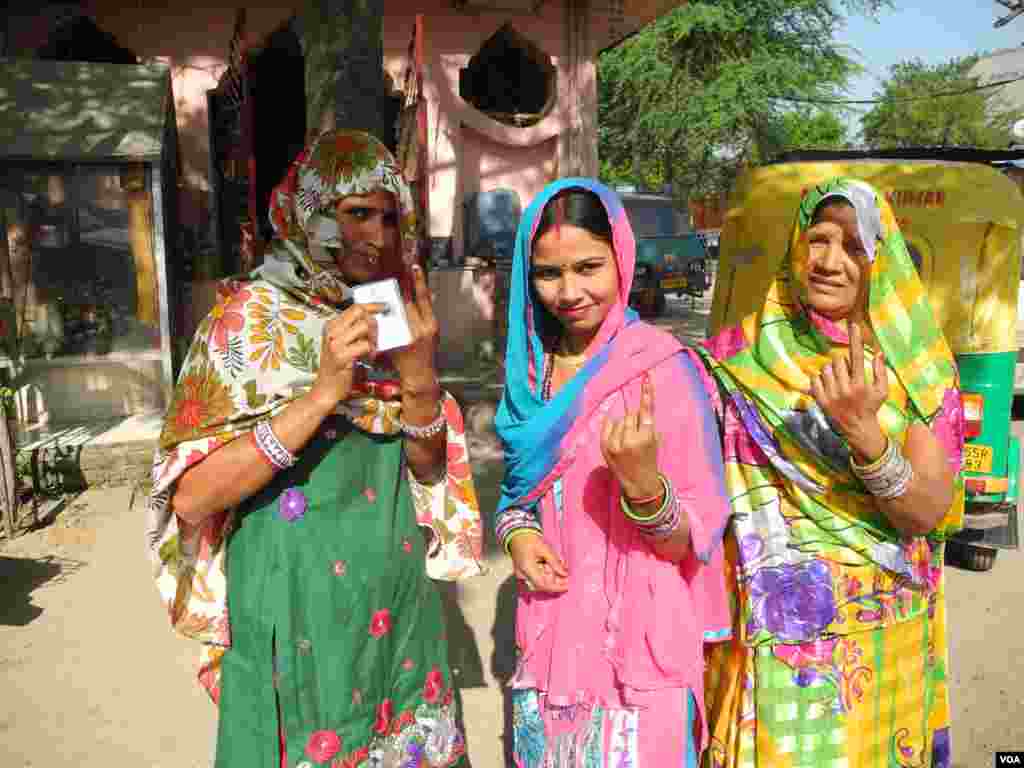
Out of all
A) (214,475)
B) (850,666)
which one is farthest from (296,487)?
(850,666)

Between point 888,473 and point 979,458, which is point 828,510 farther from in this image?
point 979,458

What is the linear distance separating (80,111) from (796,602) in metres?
6.85

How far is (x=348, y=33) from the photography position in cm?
292

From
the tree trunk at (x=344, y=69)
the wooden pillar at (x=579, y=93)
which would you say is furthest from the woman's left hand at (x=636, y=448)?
the wooden pillar at (x=579, y=93)

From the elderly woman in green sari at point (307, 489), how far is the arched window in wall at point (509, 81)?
7509 mm

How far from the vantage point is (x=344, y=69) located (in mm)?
2918

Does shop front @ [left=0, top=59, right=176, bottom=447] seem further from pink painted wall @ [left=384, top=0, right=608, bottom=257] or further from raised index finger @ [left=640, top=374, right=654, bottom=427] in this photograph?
raised index finger @ [left=640, top=374, right=654, bottom=427]

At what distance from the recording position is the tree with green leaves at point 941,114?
35.2 m

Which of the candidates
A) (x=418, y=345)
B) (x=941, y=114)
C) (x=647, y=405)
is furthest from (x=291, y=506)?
(x=941, y=114)

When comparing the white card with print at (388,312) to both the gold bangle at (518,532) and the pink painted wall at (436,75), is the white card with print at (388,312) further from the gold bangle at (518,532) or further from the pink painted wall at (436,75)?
the pink painted wall at (436,75)

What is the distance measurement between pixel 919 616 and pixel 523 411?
1089mm

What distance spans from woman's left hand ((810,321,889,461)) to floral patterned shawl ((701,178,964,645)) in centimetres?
19

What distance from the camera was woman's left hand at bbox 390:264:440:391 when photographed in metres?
1.63

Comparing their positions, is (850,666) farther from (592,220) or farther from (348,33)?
(348,33)
